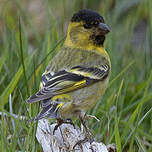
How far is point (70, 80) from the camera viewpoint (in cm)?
345

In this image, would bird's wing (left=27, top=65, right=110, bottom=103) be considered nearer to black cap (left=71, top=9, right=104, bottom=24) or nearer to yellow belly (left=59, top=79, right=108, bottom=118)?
yellow belly (left=59, top=79, right=108, bottom=118)

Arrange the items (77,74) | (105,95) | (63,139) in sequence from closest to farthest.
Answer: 1. (63,139)
2. (77,74)
3. (105,95)

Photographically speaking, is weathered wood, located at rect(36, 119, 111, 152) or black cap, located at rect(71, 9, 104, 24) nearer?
weathered wood, located at rect(36, 119, 111, 152)

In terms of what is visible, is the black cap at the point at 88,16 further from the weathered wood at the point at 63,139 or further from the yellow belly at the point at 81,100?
the weathered wood at the point at 63,139

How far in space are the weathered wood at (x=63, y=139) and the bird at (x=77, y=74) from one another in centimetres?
10

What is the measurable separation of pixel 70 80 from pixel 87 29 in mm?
744

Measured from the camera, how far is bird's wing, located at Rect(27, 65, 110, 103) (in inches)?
128

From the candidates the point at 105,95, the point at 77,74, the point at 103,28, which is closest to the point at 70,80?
the point at 77,74

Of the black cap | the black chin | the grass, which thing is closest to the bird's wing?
the grass

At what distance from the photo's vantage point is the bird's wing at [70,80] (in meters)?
3.26

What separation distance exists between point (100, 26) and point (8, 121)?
3.86 ft

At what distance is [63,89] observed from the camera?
335cm

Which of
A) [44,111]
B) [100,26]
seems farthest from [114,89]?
[44,111]

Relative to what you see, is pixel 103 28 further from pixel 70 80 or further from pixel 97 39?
pixel 70 80
